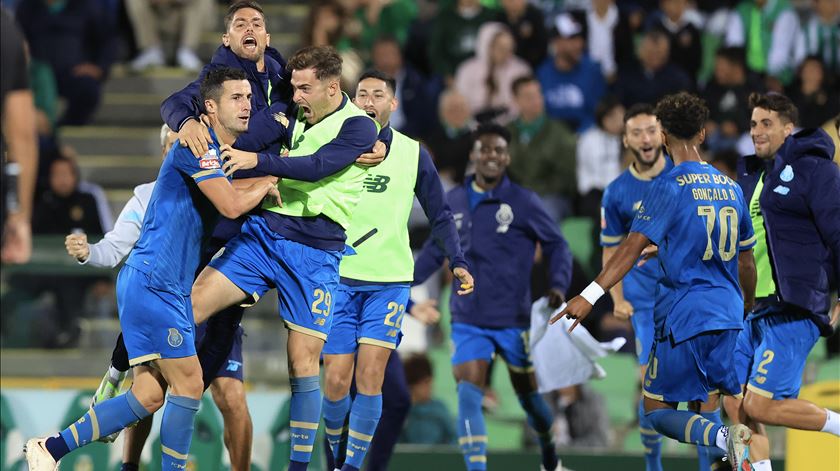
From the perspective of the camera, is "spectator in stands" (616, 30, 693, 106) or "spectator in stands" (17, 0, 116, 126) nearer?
"spectator in stands" (616, 30, 693, 106)

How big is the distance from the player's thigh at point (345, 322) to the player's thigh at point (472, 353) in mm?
1330

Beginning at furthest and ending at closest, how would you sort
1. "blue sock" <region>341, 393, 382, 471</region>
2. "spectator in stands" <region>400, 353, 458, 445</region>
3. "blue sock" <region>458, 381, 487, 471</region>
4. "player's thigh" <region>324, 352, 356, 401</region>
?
"spectator in stands" <region>400, 353, 458, 445</region> → "blue sock" <region>458, 381, 487, 471</region> → "player's thigh" <region>324, 352, 356, 401</region> → "blue sock" <region>341, 393, 382, 471</region>

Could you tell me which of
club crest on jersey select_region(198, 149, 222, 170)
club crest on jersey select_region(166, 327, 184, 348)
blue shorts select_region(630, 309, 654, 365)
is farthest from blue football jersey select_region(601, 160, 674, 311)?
club crest on jersey select_region(166, 327, 184, 348)

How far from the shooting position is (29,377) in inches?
452

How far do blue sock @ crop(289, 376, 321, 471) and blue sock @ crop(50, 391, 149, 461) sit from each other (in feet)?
3.09

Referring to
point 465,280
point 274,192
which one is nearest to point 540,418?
point 465,280

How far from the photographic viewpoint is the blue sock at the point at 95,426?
7.45m

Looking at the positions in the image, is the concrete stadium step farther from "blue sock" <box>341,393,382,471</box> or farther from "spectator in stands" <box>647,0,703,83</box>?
"blue sock" <box>341,393,382,471</box>

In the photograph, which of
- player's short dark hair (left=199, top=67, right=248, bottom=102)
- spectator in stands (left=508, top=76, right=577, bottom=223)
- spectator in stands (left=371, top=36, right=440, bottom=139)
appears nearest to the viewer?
player's short dark hair (left=199, top=67, right=248, bottom=102)

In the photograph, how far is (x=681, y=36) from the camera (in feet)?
48.2

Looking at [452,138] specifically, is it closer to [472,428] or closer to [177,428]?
[472,428]

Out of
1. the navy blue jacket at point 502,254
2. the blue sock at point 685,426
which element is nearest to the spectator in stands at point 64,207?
the navy blue jacket at point 502,254

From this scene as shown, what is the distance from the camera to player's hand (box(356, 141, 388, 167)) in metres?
8.07

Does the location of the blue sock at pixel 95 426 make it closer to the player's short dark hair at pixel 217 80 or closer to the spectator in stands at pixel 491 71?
the player's short dark hair at pixel 217 80
